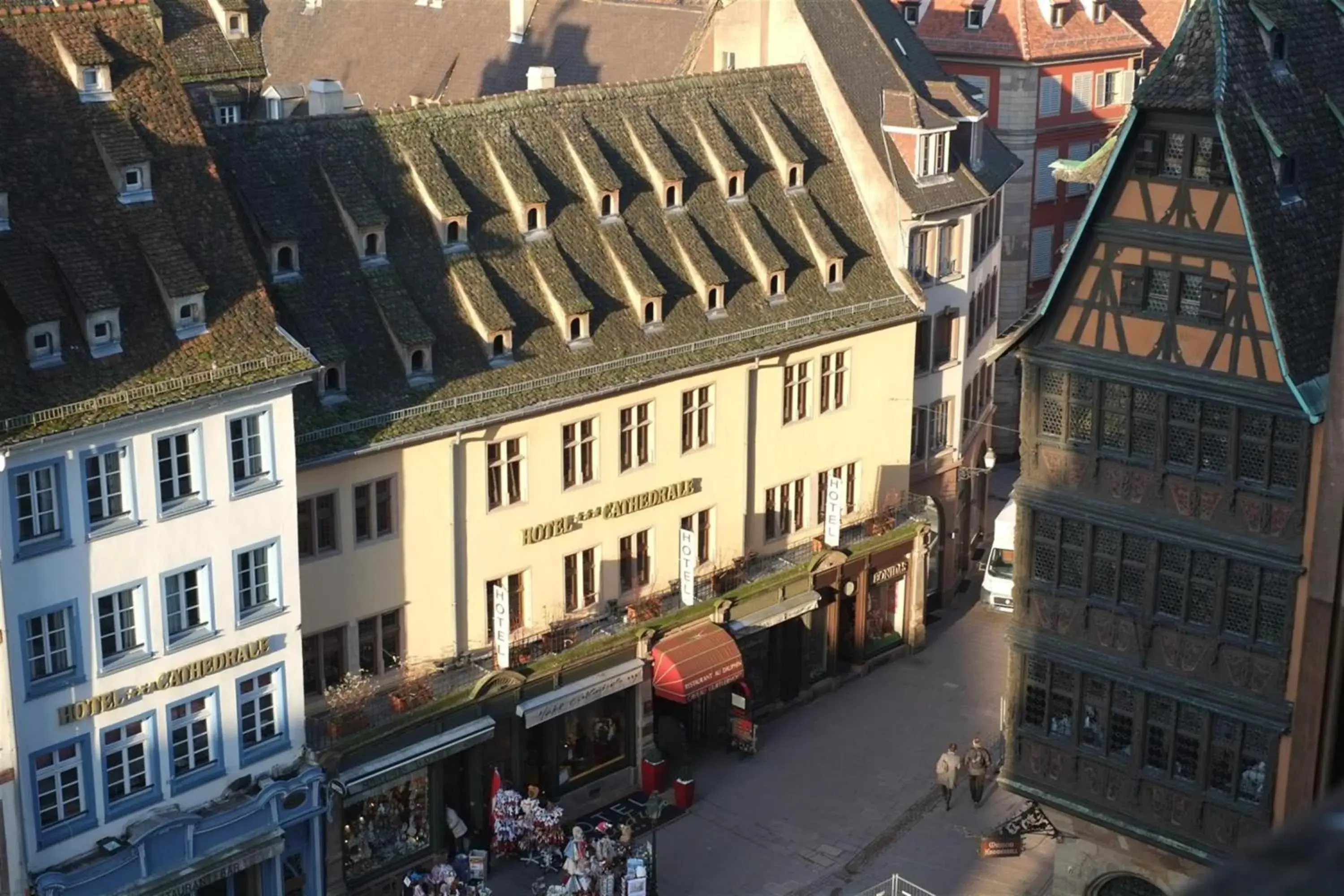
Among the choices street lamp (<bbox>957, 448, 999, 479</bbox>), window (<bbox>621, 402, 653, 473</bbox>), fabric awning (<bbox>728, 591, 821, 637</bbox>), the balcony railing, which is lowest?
fabric awning (<bbox>728, 591, 821, 637</bbox>)

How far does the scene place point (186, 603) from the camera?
37312 mm

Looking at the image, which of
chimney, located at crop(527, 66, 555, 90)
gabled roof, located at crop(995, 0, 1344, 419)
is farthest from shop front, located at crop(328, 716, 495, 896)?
chimney, located at crop(527, 66, 555, 90)

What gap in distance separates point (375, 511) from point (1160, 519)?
59.9ft

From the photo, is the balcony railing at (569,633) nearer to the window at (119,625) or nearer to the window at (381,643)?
the window at (381,643)

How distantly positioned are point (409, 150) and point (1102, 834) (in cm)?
2358

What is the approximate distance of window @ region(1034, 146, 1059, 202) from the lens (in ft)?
260

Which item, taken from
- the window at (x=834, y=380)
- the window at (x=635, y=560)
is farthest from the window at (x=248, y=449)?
the window at (x=834, y=380)

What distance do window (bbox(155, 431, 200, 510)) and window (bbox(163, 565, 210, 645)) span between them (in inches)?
59.6

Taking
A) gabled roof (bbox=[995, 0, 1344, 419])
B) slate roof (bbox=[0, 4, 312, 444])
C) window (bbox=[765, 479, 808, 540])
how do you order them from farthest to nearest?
window (bbox=[765, 479, 808, 540]), slate roof (bbox=[0, 4, 312, 444]), gabled roof (bbox=[995, 0, 1344, 419])

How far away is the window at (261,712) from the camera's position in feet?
127

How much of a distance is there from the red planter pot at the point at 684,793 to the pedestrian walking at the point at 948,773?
641 cm

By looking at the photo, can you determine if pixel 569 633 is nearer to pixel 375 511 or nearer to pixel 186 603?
pixel 375 511

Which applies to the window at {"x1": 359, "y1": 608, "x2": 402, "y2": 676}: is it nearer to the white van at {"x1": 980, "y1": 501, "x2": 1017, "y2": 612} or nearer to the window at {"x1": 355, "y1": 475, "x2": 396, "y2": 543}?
the window at {"x1": 355, "y1": 475, "x2": 396, "y2": 543}

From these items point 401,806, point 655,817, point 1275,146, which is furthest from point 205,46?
point 1275,146
